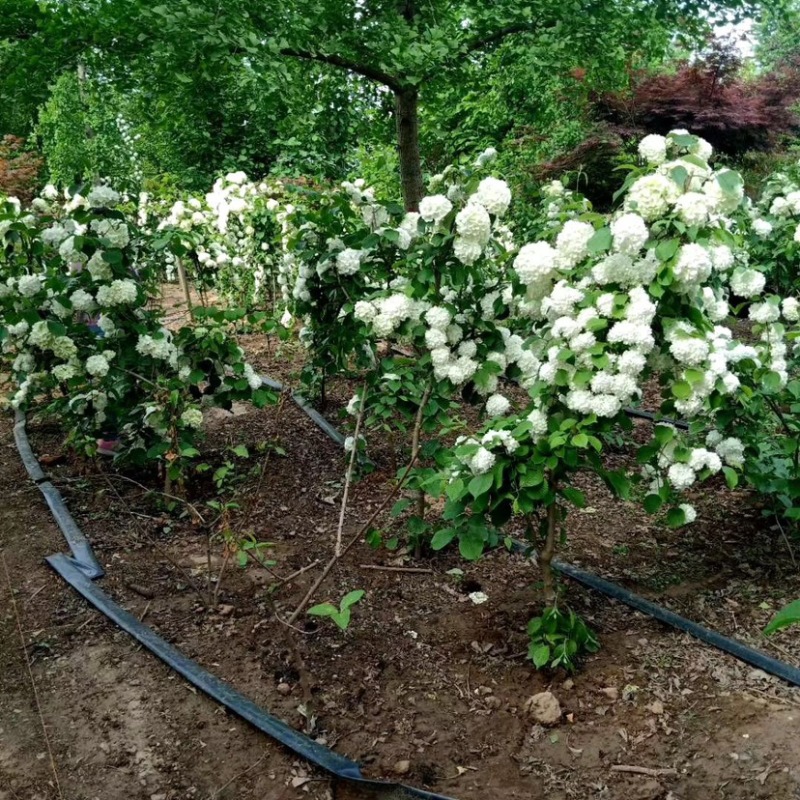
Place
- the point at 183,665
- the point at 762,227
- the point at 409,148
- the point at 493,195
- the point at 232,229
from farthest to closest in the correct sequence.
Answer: the point at 232,229 < the point at 409,148 < the point at 762,227 < the point at 183,665 < the point at 493,195

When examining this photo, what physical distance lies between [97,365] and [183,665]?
1.39 meters

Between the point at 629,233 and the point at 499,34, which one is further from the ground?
the point at 499,34

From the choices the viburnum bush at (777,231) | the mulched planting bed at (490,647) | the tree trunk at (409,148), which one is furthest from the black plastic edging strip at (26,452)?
the viburnum bush at (777,231)

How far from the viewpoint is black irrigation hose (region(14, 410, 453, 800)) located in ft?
6.29

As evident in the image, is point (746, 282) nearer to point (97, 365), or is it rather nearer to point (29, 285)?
point (97, 365)

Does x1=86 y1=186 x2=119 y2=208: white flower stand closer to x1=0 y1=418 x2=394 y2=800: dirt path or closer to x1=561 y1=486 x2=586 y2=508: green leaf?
x1=0 y1=418 x2=394 y2=800: dirt path

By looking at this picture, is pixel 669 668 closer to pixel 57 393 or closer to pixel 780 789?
pixel 780 789

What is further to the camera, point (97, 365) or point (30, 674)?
point (97, 365)

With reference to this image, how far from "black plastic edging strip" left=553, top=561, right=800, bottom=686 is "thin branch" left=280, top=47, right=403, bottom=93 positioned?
295 centimetres

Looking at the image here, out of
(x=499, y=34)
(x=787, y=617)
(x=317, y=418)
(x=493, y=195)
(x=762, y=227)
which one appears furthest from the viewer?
(x=499, y=34)

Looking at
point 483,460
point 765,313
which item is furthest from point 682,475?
point 765,313

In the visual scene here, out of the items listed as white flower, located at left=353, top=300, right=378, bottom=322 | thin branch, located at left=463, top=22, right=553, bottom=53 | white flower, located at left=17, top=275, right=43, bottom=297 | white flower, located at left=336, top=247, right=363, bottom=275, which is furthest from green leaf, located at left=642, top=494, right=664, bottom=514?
thin branch, located at left=463, top=22, right=553, bottom=53

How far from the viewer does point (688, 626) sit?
8.34ft

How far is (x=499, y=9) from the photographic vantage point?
14.5 feet
